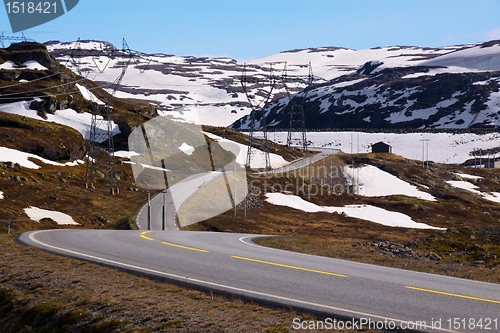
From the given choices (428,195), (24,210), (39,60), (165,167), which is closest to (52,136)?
(165,167)

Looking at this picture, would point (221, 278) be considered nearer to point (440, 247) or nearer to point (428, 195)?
point (440, 247)

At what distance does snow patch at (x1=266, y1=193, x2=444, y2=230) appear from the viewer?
3558 inches

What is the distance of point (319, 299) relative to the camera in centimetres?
1689

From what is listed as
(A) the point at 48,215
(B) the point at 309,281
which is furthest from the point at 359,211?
(B) the point at 309,281

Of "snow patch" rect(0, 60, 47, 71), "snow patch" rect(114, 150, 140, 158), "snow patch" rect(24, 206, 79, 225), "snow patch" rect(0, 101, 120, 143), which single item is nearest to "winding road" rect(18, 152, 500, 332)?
"snow patch" rect(24, 206, 79, 225)

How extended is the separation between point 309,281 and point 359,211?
78.2m

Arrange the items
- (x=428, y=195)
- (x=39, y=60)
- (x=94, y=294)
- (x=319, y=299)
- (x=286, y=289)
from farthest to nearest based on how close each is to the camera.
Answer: (x=39, y=60) < (x=428, y=195) < (x=94, y=294) < (x=286, y=289) < (x=319, y=299)

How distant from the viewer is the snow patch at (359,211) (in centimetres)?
9038

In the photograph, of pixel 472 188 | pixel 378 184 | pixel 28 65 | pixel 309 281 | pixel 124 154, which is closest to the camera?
pixel 309 281

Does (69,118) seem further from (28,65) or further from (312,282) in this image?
(312,282)

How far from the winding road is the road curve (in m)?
0.02

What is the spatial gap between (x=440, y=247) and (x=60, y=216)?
42090mm

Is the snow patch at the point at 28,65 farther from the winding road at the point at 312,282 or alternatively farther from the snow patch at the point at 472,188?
the winding road at the point at 312,282

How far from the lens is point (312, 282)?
19.4 meters
